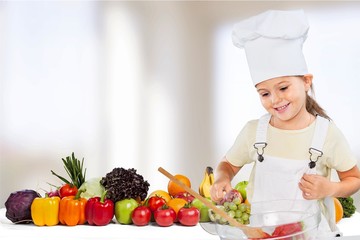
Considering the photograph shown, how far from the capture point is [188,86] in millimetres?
2910

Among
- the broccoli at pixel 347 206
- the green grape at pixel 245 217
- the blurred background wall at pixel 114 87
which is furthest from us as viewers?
the blurred background wall at pixel 114 87

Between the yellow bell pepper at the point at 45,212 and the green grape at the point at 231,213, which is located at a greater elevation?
the green grape at the point at 231,213

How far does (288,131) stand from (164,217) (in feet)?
2.79

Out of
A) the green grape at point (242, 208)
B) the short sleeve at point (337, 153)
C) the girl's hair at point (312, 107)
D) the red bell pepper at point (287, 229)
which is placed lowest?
the red bell pepper at point (287, 229)

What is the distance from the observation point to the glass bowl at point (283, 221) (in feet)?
3.22

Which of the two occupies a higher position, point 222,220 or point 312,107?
point 312,107

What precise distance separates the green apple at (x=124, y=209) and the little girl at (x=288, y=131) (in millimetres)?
795

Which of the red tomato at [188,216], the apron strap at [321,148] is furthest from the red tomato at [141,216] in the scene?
the apron strap at [321,148]

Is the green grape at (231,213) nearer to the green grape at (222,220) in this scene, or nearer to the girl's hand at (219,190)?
the green grape at (222,220)

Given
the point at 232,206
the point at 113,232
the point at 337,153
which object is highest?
→ the point at 337,153

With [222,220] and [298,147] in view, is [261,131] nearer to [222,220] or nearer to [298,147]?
[298,147]

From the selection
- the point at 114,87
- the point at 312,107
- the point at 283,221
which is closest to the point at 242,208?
the point at 283,221

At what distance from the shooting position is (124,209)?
2.31m

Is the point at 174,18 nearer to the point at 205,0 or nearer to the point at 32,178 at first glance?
the point at 205,0
